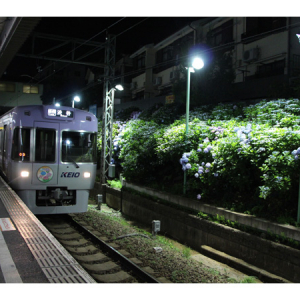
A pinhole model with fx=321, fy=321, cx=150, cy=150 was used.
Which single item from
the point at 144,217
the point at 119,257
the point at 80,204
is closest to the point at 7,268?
the point at 119,257

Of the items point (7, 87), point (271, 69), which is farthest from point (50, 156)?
point (7, 87)

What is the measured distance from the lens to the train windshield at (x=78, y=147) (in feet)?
30.1

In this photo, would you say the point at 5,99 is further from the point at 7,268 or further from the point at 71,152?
the point at 7,268

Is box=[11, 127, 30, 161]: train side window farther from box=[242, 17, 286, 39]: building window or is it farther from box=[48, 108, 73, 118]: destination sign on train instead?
box=[242, 17, 286, 39]: building window

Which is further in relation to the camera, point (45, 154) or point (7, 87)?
point (7, 87)

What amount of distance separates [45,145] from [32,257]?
490 centimetres

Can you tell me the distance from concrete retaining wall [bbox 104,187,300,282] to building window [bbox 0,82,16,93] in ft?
92.7

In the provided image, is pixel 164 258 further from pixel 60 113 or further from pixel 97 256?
pixel 60 113

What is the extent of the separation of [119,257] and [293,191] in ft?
13.3

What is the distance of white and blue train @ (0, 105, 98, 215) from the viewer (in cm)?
871

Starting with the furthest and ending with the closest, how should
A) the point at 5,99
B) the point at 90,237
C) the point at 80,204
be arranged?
the point at 5,99 → the point at 80,204 → the point at 90,237

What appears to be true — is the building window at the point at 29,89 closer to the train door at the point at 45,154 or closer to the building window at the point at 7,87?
the building window at the point at 7,87

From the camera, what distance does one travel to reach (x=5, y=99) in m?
35.8

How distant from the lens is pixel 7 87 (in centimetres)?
3500
